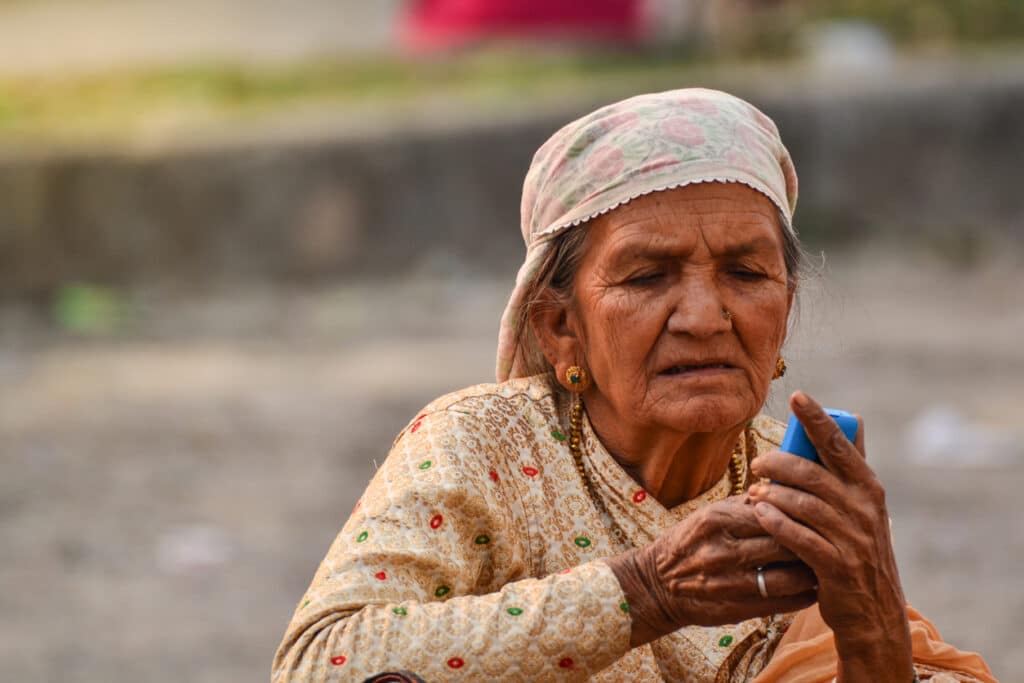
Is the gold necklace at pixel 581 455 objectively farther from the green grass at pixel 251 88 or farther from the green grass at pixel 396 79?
the green grass at pixel 251 88

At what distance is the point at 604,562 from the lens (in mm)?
2510

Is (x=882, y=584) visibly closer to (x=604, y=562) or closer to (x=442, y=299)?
(x=604, y=562)

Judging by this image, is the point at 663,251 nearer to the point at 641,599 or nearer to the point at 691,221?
the point at 691,221

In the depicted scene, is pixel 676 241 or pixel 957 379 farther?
pixel 957 379

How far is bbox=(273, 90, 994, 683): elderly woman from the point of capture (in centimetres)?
241

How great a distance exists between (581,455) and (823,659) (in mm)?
542

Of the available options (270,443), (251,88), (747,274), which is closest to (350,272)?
(251,88)

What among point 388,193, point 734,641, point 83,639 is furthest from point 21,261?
point 734,641

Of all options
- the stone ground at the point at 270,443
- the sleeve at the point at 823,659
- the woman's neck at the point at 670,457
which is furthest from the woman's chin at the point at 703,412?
the stone ground at the point at 270,443

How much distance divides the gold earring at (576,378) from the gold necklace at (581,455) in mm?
38

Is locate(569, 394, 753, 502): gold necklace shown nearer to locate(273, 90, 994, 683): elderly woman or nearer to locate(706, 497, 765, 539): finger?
locate(273, 90, 994, 683): elderly woman

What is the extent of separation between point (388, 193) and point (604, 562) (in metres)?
7.24

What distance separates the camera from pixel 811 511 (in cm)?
233

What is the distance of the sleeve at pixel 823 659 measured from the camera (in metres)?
2.75
